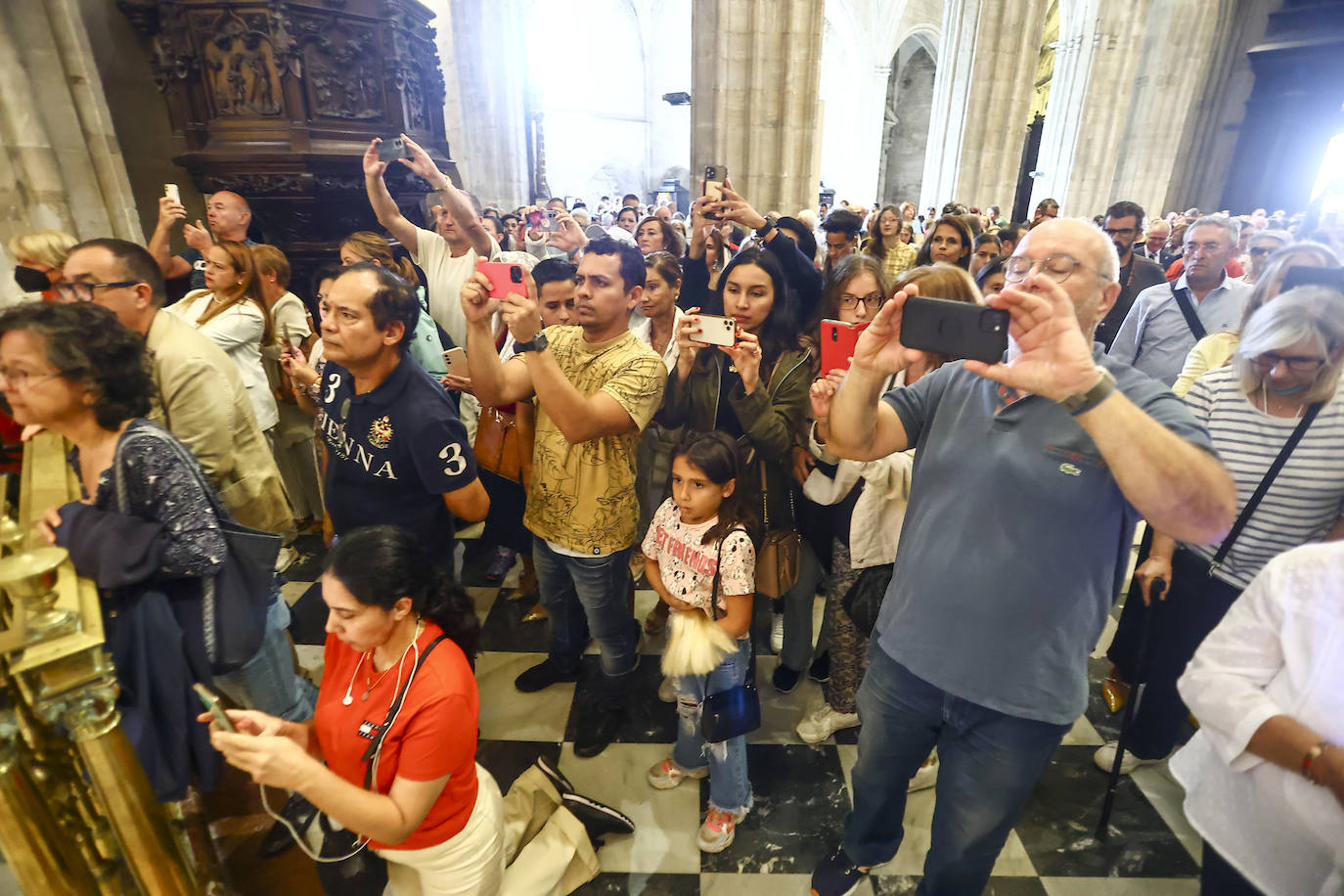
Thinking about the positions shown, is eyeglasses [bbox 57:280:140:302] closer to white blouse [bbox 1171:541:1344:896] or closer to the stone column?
white blouse [bbox 1171:541:1344:896]

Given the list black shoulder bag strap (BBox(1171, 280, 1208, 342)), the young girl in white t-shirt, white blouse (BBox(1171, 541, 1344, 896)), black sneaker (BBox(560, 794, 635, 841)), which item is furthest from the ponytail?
black shoulder bag strap (BBox(1171, 280, 1208, 342))

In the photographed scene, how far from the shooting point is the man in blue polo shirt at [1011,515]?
3.46ft

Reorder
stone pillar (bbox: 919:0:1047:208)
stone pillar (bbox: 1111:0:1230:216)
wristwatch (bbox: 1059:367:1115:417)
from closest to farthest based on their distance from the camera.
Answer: wristwatch (bbox: 1059:367:1115:417) < stone pillar (bbox: 919:0:1047:208) < stone pillar (bbox: 1111:0:1230:216)

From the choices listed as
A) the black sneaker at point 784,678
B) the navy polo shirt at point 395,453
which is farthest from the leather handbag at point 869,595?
the navy polo shirt at point 395,453

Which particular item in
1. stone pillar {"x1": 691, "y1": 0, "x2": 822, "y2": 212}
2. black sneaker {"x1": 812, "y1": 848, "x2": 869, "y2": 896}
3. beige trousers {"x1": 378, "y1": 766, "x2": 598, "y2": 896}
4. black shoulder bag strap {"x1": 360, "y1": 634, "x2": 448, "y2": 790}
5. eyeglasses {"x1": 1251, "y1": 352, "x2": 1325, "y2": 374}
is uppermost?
stone pillar {"x1": 691, "y1": 0, "x2": 822, "y2": 212}

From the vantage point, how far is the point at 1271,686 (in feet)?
4.05

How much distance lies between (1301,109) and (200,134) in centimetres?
1790

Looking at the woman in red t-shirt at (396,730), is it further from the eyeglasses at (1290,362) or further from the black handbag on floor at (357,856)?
the eyeglasses at (1290,362)

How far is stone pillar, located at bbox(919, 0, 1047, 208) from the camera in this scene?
1087 centimetres

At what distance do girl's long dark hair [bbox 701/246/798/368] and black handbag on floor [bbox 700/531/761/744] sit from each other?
2.86 feet

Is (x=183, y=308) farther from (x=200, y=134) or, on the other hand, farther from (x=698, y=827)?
(x=698, y=827)

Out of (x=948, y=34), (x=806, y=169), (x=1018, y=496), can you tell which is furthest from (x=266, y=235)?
(x=948, y=34)

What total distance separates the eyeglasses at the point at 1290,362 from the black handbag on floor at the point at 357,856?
2455 mm

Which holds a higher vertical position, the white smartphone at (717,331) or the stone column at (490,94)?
the stone column at (490,94)
